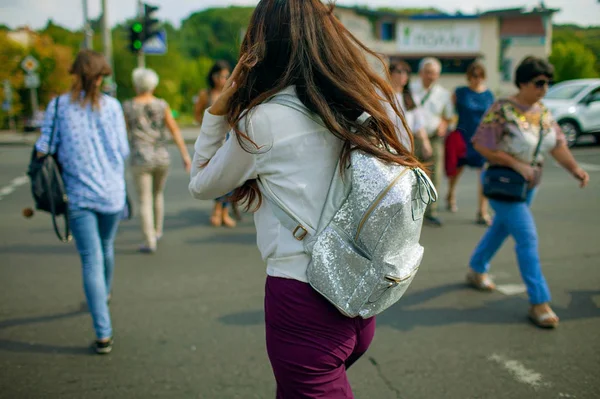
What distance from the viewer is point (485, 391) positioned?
296cm

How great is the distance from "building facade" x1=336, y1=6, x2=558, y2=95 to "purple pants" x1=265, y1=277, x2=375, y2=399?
49.1 metres

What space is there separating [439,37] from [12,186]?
45678 mm

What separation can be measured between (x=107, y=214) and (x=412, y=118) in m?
3.91

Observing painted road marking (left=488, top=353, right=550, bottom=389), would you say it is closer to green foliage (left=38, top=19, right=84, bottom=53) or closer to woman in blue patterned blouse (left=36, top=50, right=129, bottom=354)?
woman in blue patterned blouse (left=36, top=50, right=129, bottom=354)

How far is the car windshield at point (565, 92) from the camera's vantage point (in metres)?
15.4

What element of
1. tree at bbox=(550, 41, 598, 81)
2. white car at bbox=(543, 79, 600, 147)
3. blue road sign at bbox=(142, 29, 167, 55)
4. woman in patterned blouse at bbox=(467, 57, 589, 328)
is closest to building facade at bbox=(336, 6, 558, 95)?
tree at bbox=(550, 41, 598, 81)

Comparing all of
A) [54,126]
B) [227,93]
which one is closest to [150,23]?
[54,126]

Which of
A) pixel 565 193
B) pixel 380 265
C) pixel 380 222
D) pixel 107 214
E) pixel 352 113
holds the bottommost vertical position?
pixel 565 193

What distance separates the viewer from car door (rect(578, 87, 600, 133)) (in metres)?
15.0

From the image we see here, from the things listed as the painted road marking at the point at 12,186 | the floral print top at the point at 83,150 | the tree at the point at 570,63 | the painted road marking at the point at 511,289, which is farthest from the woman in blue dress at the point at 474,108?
the tree at the point at 570,63

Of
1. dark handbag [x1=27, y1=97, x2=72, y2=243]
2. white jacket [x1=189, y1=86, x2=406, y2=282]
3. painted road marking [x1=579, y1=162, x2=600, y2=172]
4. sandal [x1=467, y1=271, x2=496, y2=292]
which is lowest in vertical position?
painted road marking [x1=579, y1=162, x2=600, y2=172]

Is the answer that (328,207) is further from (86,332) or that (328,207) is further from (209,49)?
(209,49)

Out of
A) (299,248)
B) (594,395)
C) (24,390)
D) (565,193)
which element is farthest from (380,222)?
(565,193)

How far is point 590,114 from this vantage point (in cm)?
1502
